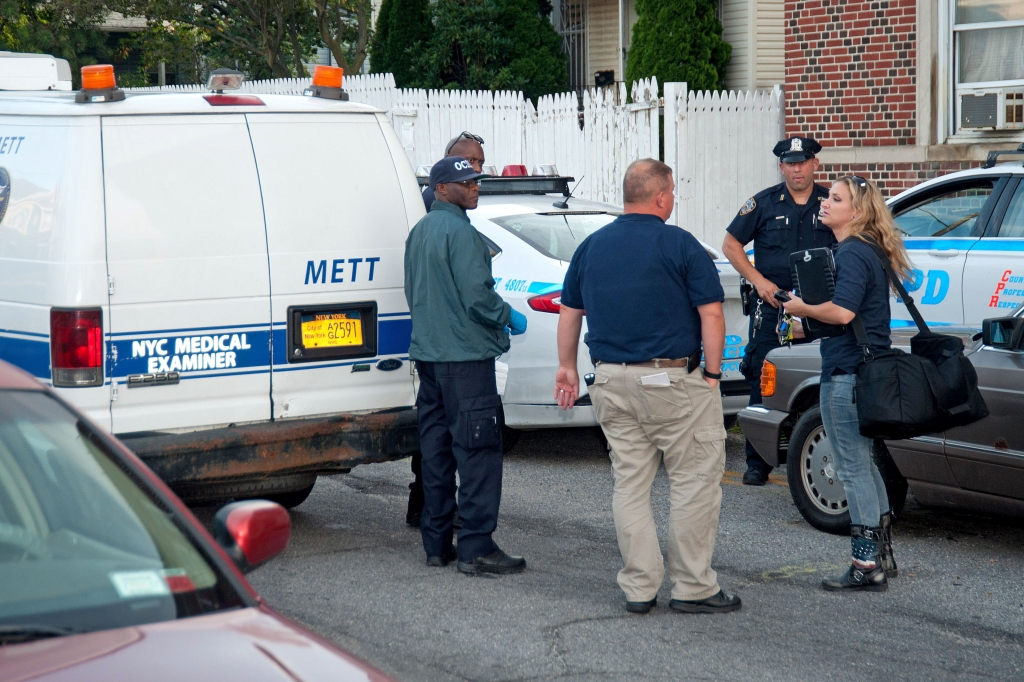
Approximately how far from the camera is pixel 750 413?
22.8 ft

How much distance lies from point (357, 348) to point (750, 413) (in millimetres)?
2283

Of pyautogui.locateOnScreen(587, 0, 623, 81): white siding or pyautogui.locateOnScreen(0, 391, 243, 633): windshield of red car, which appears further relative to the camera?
pyautogui.locateOnScreen(587, 0, 623, 81): white siding

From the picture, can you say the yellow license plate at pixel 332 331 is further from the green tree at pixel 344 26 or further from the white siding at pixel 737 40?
the green tree at pixel 344 26

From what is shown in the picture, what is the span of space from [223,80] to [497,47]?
15.1 meters

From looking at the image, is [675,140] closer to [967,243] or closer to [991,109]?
[991,109]

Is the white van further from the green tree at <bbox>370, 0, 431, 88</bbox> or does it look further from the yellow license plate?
the green tree at <bbox>370, 0, 431, 88</bbox>

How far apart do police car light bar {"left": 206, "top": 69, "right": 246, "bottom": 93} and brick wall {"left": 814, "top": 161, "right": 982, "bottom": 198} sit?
7.93 m

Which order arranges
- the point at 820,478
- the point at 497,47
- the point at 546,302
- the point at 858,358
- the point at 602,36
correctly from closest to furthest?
the point at 858,358
the point at 820,478
the point at 546,302
the point at 497,47
the point at 602,36

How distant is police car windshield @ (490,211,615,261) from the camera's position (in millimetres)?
8070

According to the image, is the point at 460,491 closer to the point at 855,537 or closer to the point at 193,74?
the point at 855,537

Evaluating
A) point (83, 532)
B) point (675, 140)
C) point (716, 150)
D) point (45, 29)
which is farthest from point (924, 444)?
point (45, 29)

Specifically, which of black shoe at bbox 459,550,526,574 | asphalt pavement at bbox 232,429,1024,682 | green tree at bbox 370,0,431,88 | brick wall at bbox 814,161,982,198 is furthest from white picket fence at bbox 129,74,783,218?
black shoe at bbox 459,550,526,574

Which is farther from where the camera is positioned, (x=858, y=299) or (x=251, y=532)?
(x=858, y=299)

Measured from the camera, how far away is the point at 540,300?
25.6 feet
